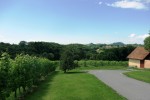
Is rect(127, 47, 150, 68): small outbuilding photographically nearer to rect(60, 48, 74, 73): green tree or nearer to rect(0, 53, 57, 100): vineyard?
rect(60, 48, 74, 73): green tree

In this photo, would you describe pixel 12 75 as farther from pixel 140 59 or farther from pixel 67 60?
pixel 140 59

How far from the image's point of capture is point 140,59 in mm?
74250

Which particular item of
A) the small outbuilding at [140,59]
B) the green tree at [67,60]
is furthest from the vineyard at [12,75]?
the small outbuilding at [140,59]

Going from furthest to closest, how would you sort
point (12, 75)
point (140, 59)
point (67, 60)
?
point (140, 59) → point (67, 60) → point (12, 75)

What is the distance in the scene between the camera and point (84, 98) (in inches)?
853

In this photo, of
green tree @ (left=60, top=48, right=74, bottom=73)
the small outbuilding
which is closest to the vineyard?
green tree @ (left=60, top=48, right=74, bottom=73)

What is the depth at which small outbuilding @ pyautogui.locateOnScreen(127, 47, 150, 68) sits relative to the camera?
73.2 meters

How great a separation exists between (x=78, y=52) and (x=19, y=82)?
285ft

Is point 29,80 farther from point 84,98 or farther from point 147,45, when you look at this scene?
A: point 147,45

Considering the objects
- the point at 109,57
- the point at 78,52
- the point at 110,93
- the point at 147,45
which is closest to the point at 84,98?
the point at 110,93

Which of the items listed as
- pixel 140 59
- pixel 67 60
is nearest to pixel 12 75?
pixel 67 60

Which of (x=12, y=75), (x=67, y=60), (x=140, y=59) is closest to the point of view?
(x=12, y=75)

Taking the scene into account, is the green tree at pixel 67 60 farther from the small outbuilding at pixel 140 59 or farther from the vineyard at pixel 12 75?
the vineyard at pixel 12 75

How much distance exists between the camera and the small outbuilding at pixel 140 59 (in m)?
73.2
